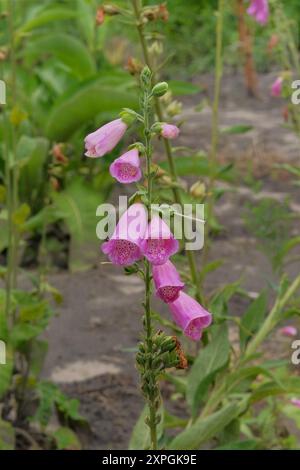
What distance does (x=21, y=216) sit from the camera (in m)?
2.16

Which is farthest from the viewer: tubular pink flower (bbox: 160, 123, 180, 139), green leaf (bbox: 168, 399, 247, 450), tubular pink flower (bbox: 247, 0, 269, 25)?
tubular pink flower (bbox: 247, 0, 269, 25)

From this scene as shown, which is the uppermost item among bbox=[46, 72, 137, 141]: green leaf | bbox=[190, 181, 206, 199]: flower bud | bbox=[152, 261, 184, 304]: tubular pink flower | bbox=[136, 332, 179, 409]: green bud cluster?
bbox=[46, 72, 137, 141]: green leaf

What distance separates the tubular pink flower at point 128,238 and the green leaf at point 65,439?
1.17 metres

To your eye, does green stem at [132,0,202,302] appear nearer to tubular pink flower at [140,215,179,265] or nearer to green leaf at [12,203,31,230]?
green leaf at [12,203,31,230]

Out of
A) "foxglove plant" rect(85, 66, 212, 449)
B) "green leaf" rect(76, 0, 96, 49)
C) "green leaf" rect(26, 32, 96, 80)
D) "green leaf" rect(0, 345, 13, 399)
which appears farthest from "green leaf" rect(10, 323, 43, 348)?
"green leaf" rect(76, 0, 96, 49)

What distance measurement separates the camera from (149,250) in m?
1.08

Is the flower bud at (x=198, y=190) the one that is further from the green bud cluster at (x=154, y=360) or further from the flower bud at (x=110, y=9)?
the green bud cluster at (x=154, y=360)

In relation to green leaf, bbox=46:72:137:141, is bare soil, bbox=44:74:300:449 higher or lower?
lower

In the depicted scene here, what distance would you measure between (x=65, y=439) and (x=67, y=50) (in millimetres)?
2678

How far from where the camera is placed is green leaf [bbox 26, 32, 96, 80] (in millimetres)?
4409

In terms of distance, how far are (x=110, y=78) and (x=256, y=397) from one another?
235 centimetres

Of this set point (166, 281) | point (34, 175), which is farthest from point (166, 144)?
point (34, 175)

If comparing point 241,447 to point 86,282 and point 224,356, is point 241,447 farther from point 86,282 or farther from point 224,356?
point 86,282

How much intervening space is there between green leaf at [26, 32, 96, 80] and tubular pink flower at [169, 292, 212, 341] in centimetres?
333
